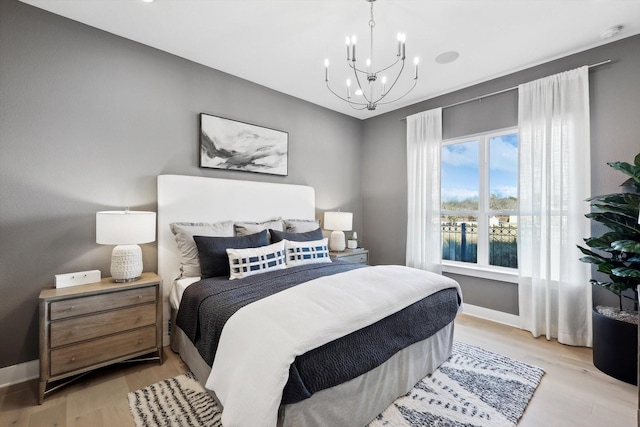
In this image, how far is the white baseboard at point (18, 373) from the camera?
202 centimetres

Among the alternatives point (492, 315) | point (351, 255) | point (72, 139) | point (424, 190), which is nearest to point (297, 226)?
point (351, 255)

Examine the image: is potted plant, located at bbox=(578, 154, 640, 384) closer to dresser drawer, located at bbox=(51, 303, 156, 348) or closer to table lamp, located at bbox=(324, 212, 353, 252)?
table lamp, located at bbox=(324, 212, 353, 252)

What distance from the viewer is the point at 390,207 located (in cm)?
432

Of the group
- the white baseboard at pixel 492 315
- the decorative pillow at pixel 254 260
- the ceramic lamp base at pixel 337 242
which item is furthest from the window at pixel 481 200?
the decorative pillow at pixel 254 260

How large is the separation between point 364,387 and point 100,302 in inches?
75.7

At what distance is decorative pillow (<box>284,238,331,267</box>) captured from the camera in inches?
109

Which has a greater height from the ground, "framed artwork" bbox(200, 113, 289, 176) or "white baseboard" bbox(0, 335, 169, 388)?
"framed artwork" bbox(200, 113, 289, 176)

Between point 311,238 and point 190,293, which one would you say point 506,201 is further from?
point 190,293

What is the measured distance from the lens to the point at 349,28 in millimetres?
2357

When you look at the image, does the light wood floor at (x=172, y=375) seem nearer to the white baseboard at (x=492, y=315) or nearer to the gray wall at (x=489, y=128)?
the white baseboard at (x=492, y=315)

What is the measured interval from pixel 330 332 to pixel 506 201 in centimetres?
298

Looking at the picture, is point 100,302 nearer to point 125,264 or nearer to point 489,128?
point 125,264

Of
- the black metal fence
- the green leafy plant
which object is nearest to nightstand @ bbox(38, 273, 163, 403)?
the black metal fence

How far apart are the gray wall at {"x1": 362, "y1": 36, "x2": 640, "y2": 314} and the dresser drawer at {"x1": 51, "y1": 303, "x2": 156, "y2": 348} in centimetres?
325
